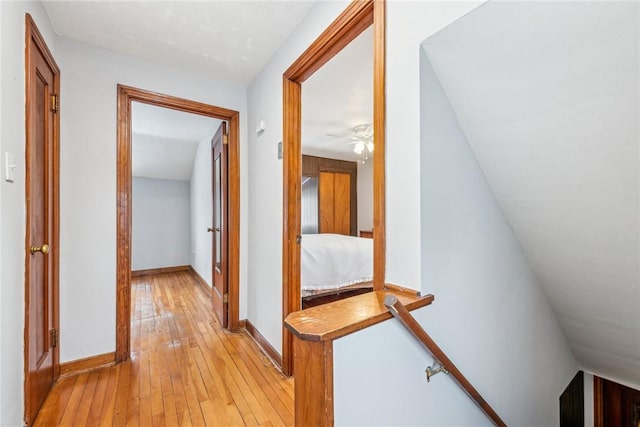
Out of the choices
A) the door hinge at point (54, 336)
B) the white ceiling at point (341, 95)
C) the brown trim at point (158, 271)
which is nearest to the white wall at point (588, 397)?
the white ceiling at point (341, 95)

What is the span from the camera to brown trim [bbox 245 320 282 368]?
2.05m

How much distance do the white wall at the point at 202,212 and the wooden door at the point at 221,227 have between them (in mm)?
522

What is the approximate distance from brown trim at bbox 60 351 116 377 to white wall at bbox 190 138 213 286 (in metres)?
1.58

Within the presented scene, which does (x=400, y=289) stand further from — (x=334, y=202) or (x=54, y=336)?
(x=334, y=202)

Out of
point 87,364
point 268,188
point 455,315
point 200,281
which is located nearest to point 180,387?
point 87,364

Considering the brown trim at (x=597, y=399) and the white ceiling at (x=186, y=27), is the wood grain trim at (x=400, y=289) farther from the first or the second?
the brown trim at (x=597, y=399)

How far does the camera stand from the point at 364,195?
21.4 ft

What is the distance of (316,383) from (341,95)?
2.78m

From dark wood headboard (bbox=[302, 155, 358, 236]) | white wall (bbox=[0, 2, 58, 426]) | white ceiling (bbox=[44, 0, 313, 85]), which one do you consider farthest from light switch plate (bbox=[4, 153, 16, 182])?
dark wood headboard (bbox=[302, 155, 358, 236])

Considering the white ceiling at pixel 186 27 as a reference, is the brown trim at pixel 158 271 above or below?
below

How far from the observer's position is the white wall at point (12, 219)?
1.15 m

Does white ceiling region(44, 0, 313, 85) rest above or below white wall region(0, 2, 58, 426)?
above

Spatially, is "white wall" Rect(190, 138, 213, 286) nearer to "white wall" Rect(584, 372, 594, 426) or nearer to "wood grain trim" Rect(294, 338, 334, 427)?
"wood grain trim" Rect(294, 338, 334, 427)

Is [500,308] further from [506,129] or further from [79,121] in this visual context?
[79,121]
